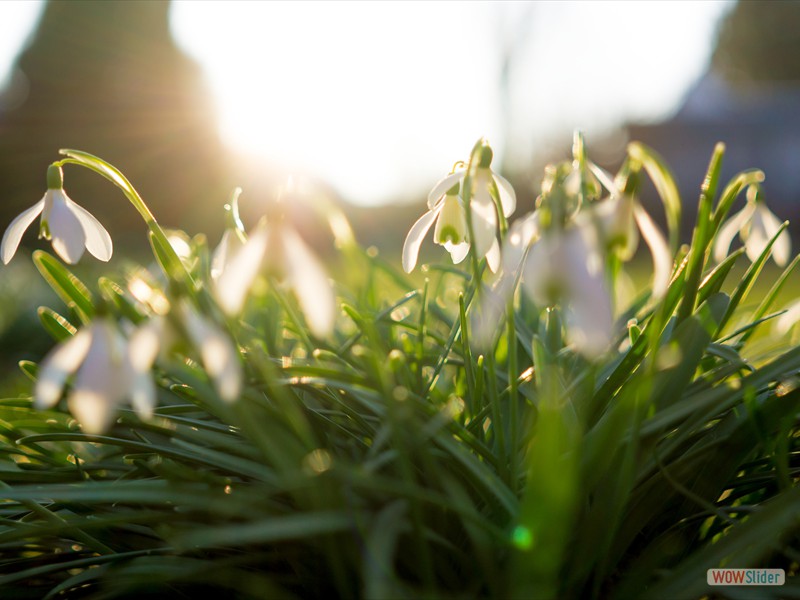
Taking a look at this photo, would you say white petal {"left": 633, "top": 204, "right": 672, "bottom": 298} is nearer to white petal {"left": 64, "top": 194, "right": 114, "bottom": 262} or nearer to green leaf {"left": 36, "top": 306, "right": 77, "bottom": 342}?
white petal {"left": 64, "top": 194, "right": 114, "bottom": 262}

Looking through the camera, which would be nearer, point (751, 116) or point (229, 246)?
point (229, 246)

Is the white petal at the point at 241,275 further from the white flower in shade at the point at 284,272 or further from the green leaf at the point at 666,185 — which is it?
the green leaf at the point at 666,185

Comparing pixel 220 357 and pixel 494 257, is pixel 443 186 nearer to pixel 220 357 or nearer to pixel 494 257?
pixel 494 257
